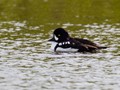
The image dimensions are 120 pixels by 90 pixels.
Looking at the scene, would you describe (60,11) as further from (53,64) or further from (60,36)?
(53,64)

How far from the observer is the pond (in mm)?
12898

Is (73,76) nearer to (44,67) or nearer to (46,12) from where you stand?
(44,67)

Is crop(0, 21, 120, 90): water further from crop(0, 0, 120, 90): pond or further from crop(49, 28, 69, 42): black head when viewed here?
crop(49, 28, 69, 42): black head

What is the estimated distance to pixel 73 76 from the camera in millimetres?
13438

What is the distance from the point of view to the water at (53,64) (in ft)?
41.3

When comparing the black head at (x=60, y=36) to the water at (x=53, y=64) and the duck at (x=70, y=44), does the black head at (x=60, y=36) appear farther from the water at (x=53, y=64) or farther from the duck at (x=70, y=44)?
the water at (x=53, y=64)

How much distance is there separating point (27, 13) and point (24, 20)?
1.90 meters

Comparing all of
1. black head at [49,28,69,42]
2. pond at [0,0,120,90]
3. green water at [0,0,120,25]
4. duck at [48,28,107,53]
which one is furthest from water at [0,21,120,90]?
green water at [0,0,120,25]

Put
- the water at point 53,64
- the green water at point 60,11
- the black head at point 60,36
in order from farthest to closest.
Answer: the green water at point 60,11, the black head at point 60,36, the water at point 53,64

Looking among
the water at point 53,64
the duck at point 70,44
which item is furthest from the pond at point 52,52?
the duck at point 70,44

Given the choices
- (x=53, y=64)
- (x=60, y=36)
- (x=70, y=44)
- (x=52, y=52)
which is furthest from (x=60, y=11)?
(x=53, y=64)

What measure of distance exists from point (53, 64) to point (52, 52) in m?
2.26

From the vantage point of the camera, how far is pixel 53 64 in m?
15.0

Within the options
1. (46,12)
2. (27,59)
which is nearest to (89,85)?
(27,59)
